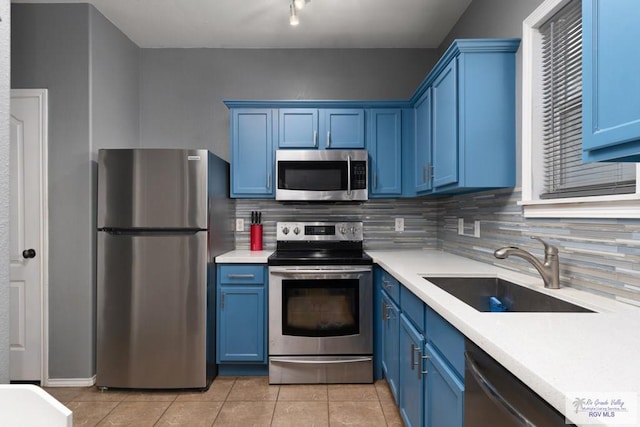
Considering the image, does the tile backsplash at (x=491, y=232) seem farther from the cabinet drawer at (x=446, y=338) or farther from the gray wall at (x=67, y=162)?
the gray wall at (x=67, y=162)

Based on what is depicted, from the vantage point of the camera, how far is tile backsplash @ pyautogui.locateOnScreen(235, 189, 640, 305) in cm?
123

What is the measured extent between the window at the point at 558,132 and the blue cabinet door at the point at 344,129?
53.0 inches

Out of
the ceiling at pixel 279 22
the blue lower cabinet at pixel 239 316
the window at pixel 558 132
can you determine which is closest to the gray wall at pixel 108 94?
the ceiling at pixel 279 22

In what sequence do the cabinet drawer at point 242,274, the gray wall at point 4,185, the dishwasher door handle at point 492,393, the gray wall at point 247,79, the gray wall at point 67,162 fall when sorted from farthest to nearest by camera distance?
the gray wall at point 247,79, the cabinet drawer at point 242,274, the gray wall at point 67,162, the gray wall at point 4,185, the dishwasher door handle at point 492,393

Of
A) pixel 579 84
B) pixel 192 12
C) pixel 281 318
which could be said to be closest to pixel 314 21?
pixel 192 12

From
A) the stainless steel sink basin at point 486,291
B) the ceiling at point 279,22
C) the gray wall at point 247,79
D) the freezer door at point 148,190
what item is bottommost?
the stainless steel sink basin at point 486,291

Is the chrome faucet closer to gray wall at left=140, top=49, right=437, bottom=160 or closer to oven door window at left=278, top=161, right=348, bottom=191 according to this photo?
oven door window at left=278, top=161, right=348, bottom=191

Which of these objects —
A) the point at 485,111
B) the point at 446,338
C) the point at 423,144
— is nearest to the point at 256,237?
the point at 423,144

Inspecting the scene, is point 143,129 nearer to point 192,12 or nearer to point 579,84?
point 192,12

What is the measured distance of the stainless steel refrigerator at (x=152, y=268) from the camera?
95.1 inches

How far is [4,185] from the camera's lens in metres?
1.12

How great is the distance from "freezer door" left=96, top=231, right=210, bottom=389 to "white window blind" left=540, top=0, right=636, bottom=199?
2121mm

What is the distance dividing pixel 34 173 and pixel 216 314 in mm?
1652

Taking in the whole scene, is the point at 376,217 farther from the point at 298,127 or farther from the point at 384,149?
the point at 298,127
